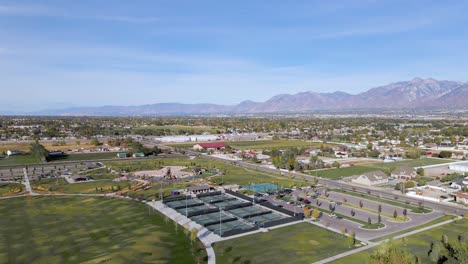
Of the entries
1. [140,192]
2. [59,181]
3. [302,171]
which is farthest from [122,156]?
[302,171]

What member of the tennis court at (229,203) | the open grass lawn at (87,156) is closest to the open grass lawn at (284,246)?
the tennis court at (229,203)

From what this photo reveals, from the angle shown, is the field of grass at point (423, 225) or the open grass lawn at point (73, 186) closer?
the field of grass at point (423, 225)

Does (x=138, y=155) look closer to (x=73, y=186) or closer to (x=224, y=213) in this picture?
(x=73, y=186)

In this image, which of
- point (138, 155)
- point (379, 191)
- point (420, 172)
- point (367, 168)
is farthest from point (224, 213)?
point (138, 155)

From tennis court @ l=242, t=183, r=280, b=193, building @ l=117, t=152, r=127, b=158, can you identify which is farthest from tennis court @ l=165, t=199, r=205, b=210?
building @ l=117, t=152, r=127, b=158

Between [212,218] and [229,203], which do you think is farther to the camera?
[229,203]

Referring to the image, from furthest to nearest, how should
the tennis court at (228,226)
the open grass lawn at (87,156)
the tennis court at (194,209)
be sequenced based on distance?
the open grass lawn at (87,156)
the tennis court at (194,209)
the tennis court at (228,226)

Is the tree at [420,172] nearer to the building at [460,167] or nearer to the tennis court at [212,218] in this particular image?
the building at [460,167]

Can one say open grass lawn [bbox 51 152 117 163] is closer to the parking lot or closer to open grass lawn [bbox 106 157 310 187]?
open grass lawn [bbox 106 157 310 187]
